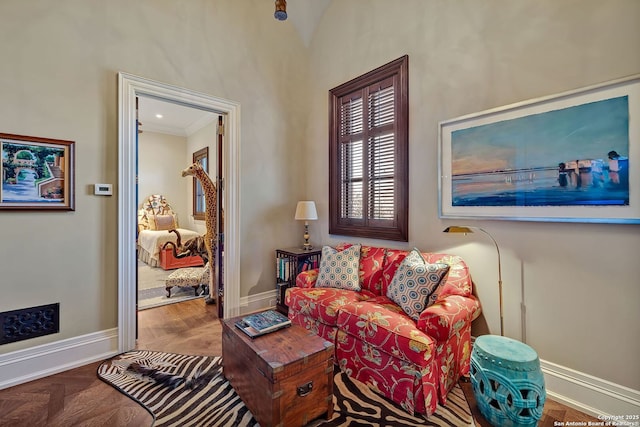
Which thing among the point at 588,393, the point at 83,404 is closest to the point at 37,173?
the point at 83,404

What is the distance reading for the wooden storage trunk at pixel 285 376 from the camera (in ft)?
5.21

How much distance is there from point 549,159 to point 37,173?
3880 mm

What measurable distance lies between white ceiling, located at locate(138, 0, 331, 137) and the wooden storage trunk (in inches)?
106

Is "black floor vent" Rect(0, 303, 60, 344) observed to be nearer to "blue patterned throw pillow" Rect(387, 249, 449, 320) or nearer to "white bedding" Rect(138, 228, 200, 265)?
"blue patterned throw pillow" Rect(387, 249, 449, 320)

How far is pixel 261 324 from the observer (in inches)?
79.4

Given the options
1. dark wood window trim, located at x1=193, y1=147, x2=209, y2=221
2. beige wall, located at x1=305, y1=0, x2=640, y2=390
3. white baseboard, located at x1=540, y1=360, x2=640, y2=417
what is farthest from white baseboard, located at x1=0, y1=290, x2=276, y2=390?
dark wood window trim, located at x1=193, y1=147, x2=209, y2=221

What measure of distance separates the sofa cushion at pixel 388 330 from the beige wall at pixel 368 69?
863 mm

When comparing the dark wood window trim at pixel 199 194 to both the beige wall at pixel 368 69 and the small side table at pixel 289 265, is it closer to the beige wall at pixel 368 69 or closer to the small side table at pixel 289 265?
the beige wall at pixel 368 69

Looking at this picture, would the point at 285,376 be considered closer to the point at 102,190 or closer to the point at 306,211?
the point at 306,211

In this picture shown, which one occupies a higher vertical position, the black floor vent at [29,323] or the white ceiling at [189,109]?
the white ceiling at [189,109]

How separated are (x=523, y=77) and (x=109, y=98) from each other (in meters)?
3.45

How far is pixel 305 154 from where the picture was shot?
4.11m

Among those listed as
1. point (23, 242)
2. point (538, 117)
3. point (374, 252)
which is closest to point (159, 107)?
point (23, 242)

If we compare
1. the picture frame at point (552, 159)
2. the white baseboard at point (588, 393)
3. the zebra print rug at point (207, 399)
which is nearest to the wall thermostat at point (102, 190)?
the zebra print rug at point (207, 399)
